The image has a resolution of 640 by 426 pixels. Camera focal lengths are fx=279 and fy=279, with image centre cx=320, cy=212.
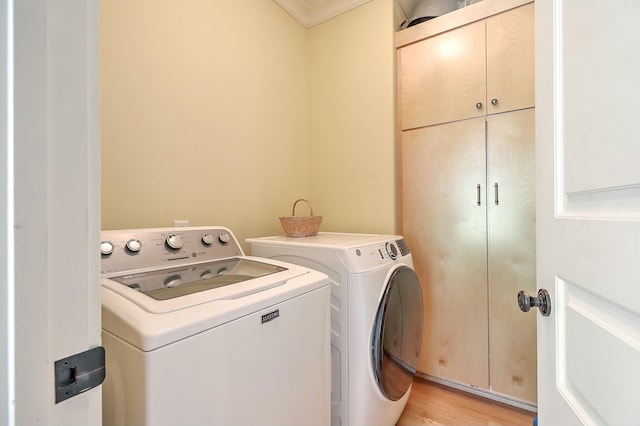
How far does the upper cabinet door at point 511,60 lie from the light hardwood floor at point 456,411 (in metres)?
1.73

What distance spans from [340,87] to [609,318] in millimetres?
2042

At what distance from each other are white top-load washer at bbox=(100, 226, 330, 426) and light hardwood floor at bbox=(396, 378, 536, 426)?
91cm

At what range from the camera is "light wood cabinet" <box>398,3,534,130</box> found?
5.07 ft

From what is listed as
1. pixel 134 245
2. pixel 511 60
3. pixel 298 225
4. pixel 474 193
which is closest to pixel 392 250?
pixel 298 225

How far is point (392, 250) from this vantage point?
1.47 metres

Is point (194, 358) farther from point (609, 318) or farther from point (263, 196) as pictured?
point (263, 196)

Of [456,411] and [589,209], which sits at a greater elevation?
[589,209]

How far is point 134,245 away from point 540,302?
1.25 meters

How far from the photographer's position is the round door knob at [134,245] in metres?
0.99

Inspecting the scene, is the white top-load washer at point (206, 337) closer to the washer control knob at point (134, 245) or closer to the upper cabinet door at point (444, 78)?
the washer control knob at point (134, 245)

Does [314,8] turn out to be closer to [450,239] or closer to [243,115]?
[243,115]

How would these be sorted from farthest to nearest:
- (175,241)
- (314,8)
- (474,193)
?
1. (314,8)
2. (474,193)
3. (175,241)

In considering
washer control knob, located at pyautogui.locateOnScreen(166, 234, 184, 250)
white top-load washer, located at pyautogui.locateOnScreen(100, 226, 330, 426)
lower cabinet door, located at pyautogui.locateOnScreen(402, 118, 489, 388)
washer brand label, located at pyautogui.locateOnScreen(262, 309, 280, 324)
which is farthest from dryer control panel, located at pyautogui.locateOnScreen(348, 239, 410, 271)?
washer control knob, located at pyautogui.locateOnScreen(166, 234, 184, 250)

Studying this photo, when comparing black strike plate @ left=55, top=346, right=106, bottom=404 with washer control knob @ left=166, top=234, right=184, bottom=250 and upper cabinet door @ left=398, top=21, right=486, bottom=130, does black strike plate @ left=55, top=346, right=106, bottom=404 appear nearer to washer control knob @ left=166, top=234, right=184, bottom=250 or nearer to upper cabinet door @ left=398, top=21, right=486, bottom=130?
washer control knob @ left=166, top=234, right=184, bottom=250
